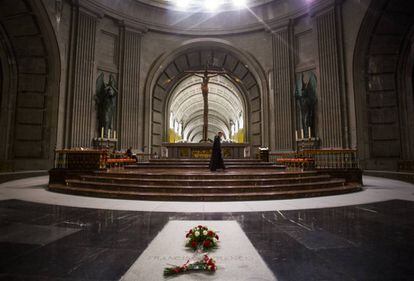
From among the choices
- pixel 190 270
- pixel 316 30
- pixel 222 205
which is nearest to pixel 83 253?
pixel 190 270

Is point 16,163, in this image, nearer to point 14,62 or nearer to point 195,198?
point 14,62

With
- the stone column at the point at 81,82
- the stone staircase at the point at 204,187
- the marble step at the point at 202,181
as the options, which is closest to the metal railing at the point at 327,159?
the stone staircase at the point at 204,187

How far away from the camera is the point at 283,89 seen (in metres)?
14.5

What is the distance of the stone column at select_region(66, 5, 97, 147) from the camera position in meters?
12.3

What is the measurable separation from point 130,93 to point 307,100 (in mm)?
10622

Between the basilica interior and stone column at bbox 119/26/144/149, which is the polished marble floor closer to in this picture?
the basilica interior

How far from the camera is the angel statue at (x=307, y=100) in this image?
12953 millimetres

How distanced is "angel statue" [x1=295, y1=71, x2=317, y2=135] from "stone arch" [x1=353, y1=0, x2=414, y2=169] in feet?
6.91

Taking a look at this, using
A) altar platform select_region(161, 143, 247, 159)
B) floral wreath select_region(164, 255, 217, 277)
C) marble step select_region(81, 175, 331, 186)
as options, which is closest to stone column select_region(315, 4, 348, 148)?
altar platform select_region(161, 143, 247, 159)

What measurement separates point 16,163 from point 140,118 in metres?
6.69

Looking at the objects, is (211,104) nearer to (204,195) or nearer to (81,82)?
(81,82)

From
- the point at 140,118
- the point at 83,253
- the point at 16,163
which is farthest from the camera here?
the point at 140,118

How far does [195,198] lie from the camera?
521cm

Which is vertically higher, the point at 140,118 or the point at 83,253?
the point at 140,118
